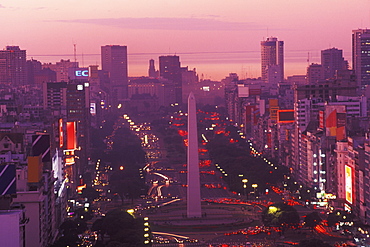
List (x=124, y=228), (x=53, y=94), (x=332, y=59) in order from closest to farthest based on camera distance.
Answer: (x=124, y=228) < (x=53, y=94) < (x=332, y=59)

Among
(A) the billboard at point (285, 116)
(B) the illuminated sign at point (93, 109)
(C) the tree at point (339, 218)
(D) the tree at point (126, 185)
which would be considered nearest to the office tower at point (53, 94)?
(B) the illuminated sign at point (93, 109)

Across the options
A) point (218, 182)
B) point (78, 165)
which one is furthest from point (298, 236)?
point (78, 165)

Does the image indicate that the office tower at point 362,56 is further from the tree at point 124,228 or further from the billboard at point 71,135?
the tree at point 124,228

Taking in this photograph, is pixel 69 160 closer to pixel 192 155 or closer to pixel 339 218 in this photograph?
pixel 192 155

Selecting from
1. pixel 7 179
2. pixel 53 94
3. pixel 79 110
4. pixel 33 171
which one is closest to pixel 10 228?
pixel 7 179

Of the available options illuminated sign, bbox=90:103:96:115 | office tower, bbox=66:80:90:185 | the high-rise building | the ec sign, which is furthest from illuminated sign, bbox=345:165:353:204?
the high-rise building
